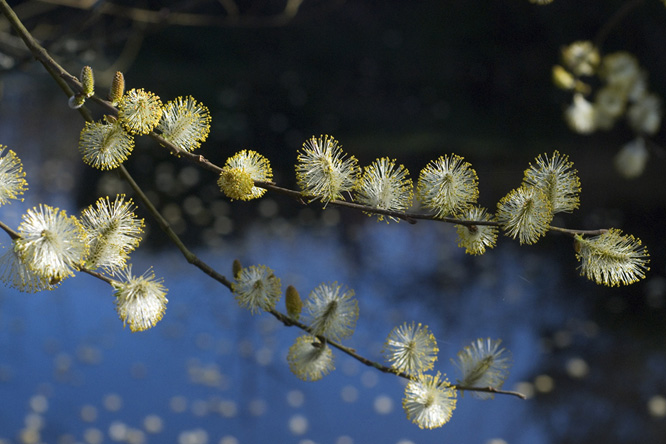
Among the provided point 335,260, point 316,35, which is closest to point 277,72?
point 316,35

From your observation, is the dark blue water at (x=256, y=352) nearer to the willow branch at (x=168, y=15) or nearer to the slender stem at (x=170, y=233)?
the willow branch at (x=168, y=15)

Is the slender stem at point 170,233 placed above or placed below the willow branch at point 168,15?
below

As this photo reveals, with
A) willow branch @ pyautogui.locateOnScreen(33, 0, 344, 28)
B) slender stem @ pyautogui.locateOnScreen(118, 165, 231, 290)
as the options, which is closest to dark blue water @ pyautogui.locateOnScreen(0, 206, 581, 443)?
willow branch @ pyautogui.locateOnScreen(33, 0, 344, 28)

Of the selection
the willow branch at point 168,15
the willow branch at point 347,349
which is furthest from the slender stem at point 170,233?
the willow branch at point 168,15

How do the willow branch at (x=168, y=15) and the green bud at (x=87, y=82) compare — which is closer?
the green bud at (x=87, y=82)

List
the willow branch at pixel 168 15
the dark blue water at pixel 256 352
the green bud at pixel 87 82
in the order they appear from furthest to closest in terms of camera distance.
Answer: the dark blue water at pixel 256 352, the willow branch at pixel 168 15, the green bud at pixel 87 82

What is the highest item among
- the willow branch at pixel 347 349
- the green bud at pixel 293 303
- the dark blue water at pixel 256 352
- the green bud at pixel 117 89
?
the dark blue water at pixel 256 352

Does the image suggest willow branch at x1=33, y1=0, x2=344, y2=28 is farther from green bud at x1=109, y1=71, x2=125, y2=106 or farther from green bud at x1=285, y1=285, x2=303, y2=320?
green bud at x1=285, y1=285, x2=303, y2=320

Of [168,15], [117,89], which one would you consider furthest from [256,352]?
[117,89]

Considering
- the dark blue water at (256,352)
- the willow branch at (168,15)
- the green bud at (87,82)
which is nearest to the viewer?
the green bud at (87,82)

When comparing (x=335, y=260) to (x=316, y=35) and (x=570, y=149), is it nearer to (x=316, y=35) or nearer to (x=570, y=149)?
(x=570, y=149)

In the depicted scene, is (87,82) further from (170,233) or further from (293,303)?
(293,303)

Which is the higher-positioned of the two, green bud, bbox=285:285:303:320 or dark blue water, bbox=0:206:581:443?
dark blue water, bbox=0:206:581:443
